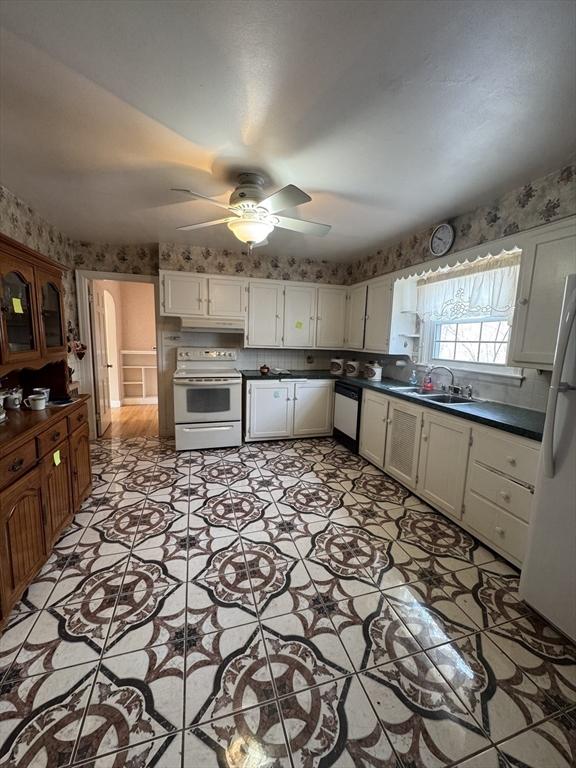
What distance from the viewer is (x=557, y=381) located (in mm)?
1432

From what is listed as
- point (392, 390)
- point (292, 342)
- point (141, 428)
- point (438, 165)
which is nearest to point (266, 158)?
point (438, 165)

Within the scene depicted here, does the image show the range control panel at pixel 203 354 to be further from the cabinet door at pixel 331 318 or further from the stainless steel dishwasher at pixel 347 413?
the stainless steel dishwasher at pixel 347 413

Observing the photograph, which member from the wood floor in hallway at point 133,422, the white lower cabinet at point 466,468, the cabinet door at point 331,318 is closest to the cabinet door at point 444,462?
the white lower cabinet at point 466,468

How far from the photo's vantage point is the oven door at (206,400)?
11.6 ft

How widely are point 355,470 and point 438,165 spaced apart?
8.69 ft

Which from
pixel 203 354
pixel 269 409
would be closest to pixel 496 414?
pixel 269 409

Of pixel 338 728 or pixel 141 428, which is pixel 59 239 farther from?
pixel 338 728

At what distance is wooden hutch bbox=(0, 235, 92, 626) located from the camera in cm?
149

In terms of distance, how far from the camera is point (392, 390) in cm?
302

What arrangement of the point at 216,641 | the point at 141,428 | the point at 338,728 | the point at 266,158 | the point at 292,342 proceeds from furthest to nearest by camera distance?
1. the point at 141,428
2. the point at 292,342
3. the point at 266,158
4. the point at 216,641
5. the point at 338,728

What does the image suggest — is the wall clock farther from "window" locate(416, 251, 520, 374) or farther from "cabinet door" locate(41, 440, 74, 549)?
"cabinet door" locate(41, 440, 74, 549)

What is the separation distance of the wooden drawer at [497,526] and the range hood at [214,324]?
2982 mm

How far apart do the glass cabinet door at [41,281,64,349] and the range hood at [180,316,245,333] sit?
55.1 inches

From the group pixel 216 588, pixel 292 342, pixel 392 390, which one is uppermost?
pixel 292 342
